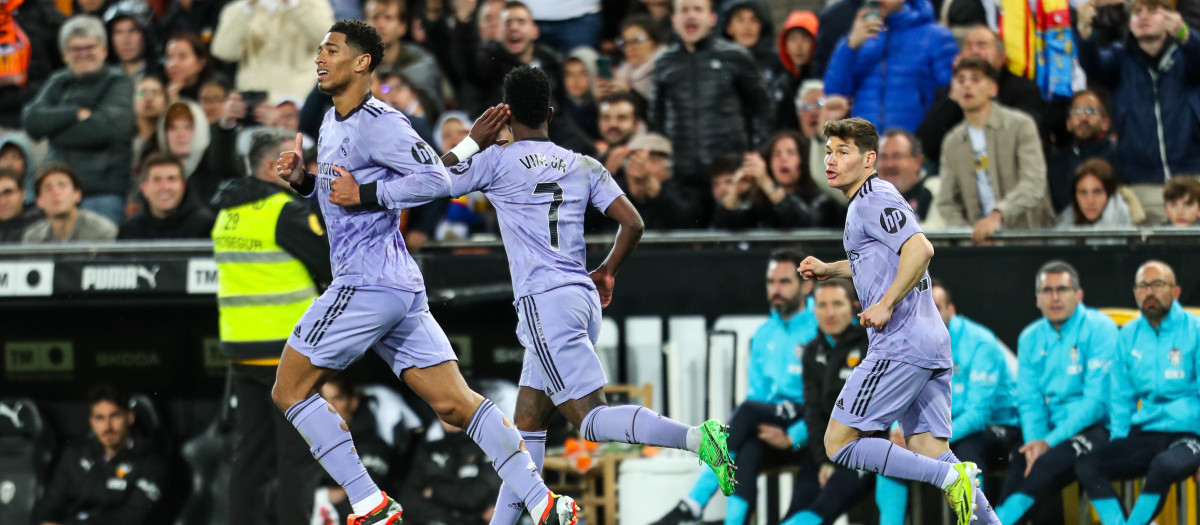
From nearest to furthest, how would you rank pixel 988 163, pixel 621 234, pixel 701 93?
pixel 621 234 < pixel 988 163 < pixel 701 93

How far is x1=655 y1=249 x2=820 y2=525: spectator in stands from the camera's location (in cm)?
945

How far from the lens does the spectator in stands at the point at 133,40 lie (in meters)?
12.3

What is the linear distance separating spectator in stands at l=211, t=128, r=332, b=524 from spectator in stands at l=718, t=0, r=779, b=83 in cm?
382

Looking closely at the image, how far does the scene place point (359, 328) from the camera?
6.88m

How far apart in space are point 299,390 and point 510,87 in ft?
5.31

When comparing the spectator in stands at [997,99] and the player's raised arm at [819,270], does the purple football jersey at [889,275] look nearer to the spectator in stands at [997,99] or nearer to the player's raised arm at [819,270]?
the player's raised arm at [819,270]

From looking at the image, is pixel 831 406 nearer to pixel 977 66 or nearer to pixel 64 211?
pixel 977 66

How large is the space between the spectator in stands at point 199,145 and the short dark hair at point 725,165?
3373 millimetres

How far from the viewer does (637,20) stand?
11250 millimetres

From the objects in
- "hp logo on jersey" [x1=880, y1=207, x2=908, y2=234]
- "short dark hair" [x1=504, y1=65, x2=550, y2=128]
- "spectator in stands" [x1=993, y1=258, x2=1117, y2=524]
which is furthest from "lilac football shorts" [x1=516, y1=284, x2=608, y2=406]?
"spectator in stands" [x1=993, y1=258, x2=1117, y2=524]

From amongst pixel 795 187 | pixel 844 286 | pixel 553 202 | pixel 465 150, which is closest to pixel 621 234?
A: pixel 553 202

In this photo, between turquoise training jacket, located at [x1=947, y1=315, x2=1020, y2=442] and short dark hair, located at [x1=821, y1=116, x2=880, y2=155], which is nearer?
short dark hair, located at [x1=821, y1=116, x2=880, y2=155]

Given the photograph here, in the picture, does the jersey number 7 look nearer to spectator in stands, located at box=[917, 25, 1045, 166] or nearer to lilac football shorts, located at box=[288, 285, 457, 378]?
lilac football shorts, located at box=[288, 285, 457, 378]

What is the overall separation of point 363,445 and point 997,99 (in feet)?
15.1
